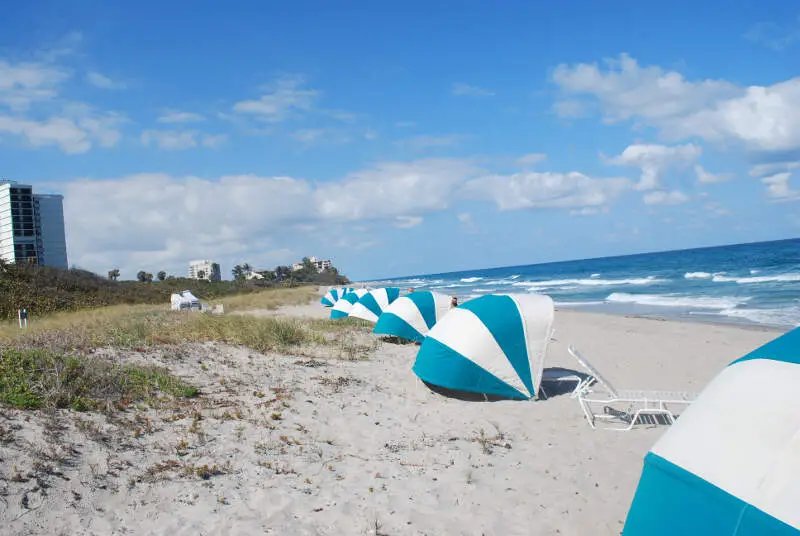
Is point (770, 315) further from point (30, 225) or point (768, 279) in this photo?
point (30, 225)

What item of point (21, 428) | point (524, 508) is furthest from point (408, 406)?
point (21, 428)

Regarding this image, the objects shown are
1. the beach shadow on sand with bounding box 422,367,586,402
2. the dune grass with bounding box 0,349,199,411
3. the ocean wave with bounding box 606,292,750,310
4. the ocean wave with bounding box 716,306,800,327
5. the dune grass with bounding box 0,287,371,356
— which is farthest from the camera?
the ocean wave with bounding box 606,292,750,310

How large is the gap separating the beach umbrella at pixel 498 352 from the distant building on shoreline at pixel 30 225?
2098 inches

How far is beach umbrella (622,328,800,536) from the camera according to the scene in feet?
8.63

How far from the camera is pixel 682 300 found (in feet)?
94.9

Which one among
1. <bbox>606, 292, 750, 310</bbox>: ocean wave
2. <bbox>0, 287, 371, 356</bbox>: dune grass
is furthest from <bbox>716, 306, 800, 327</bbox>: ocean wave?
<bbox>0, 287, 371, 356</bbox>: dune grass

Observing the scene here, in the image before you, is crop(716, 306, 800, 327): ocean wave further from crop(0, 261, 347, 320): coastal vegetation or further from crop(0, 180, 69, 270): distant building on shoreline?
crop(0, 180, 69, 270): distant building on shoreline

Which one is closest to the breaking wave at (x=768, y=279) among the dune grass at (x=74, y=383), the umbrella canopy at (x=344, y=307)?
the umbrella canopy at (x=344, y=307)

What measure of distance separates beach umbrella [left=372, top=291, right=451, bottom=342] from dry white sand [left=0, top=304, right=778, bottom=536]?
201 inches

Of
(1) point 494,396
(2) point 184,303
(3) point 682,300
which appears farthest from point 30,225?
(1) point 494,396

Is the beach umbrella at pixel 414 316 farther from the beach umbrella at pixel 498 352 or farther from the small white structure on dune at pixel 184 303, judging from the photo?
the small white structure on dune at pixel 184 303

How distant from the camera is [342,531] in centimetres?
434

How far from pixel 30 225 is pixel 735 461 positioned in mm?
65230

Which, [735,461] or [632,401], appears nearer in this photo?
[735,461]
